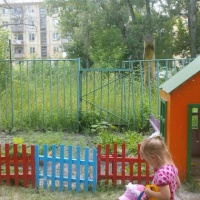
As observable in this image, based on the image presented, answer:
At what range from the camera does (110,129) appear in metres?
9.34

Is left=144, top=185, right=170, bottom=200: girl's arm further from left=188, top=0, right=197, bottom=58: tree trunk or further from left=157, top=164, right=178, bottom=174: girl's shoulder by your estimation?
left=188, top=0, right=197, bottom=58: tree trunk

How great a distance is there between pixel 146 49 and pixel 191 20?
416 inches

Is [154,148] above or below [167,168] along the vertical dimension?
above

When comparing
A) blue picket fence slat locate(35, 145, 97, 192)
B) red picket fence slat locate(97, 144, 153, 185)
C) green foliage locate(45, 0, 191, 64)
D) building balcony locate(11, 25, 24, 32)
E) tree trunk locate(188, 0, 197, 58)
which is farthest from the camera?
building balcony locate(11, 25, 24, 32)

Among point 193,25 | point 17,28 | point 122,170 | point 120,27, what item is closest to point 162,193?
point 122,170

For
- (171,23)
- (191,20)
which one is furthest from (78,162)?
(171,23)

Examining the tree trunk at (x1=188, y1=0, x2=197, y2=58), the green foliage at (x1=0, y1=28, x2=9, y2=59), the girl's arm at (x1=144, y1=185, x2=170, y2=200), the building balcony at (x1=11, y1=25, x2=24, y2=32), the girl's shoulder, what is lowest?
the girl's arm at (x1=144, y1=185, x2=170, y2=200)

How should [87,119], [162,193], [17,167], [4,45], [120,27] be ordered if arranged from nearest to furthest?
[162,193]
[17,167]
[87,119]
[4,45]
[120,27]

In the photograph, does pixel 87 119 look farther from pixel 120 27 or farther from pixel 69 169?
pixel 120 27

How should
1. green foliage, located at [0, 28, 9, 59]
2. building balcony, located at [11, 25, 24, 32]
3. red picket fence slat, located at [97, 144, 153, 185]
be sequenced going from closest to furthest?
red picket fence slat, located at [97, 144, 153, 185]
green foliage, located at [0, 28, 9, 59]
building balcony, located at [11, 25, 24, 32]

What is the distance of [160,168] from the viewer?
270 centimetres

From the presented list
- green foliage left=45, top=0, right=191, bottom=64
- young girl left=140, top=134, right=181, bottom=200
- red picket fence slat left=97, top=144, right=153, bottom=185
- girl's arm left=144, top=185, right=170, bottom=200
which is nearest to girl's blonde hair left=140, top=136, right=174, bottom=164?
young girl left=140, top=134, right=181, bottom=200

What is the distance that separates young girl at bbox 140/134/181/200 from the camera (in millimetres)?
2654

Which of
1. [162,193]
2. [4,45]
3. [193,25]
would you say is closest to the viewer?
[162,193]
